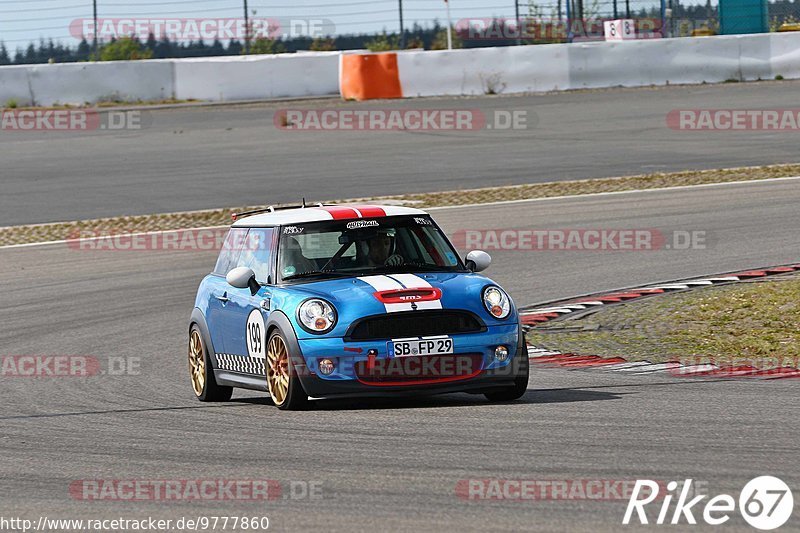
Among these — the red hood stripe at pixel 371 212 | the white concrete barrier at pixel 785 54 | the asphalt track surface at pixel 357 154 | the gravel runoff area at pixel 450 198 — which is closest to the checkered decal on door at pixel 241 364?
the red hood stripe at pixel 371 212

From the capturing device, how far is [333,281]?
8828 mm

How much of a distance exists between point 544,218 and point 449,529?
44.7ft

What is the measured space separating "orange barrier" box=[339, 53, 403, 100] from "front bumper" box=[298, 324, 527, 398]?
2375 centimetres

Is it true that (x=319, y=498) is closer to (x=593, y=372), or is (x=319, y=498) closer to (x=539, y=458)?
(x=539, y=458)

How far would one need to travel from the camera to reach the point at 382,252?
9219mm

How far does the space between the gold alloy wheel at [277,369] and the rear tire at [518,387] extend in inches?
49.3

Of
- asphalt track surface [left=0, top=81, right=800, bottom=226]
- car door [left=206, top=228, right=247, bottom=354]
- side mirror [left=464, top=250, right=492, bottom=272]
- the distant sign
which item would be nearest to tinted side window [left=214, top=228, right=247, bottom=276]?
car door [left=206, top=228, right=247, bottom=354]

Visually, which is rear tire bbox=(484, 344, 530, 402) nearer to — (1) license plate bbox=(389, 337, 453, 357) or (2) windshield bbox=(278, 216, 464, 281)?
(1) license plate bbox=(389, 337, 453, 357)

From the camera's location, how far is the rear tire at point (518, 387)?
8547mm

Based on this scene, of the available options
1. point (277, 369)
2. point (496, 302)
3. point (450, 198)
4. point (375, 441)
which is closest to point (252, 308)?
point (277, 369)

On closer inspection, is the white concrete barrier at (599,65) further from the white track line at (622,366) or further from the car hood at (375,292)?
the car hood at (375,292)

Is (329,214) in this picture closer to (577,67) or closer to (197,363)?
(197,363)

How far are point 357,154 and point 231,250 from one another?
15945 mm

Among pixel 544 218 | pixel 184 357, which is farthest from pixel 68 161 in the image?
pixel 184 357
